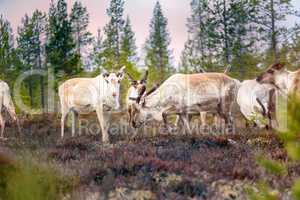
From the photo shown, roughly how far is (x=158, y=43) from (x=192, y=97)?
4806 centimetres

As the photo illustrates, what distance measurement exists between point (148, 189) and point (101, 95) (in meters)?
9.38

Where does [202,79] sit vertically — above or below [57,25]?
below

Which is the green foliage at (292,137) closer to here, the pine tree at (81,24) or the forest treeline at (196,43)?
the forest treeline at (196,43)

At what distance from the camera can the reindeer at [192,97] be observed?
14633 mm

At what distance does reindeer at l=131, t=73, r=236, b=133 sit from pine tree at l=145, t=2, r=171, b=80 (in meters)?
44.8

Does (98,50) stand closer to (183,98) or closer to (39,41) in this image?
(39,41)

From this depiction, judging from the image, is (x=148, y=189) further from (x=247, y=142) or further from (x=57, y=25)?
(x=57, y=25)

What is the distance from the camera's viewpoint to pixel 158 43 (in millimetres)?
62156

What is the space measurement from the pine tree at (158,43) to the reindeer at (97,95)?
142 ft

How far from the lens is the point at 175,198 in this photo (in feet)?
17.6

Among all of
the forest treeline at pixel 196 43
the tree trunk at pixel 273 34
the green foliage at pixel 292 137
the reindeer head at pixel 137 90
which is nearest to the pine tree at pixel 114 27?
the forest treeline at pixel 196 43

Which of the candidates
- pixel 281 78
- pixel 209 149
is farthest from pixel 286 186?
pixel 281 78

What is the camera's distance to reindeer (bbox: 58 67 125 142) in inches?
571

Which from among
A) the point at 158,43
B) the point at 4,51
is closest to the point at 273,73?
the point at 4,51
